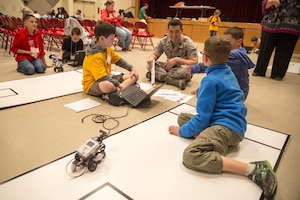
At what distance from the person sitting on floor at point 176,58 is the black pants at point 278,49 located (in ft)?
4.98

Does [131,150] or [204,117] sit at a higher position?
[204,117]

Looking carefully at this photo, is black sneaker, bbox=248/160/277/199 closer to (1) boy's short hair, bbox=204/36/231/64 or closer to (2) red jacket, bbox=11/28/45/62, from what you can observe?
(1) boy's short hair, bbox=204/36/231/64

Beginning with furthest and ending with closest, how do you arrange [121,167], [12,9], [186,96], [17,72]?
[12,9], [17,72], [186,96], [121,167]

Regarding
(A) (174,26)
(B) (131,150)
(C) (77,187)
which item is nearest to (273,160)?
(B) (131,150)

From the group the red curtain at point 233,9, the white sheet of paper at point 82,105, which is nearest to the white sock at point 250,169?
the white sheet of paper at point 82,105

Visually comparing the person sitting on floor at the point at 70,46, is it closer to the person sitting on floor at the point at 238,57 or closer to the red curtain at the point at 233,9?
the person sitting on floor at the point at 238,57

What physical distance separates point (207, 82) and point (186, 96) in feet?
4.14

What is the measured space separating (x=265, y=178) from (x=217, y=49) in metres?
0.80

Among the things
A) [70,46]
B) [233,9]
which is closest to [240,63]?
[70,46]

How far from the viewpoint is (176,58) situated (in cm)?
290

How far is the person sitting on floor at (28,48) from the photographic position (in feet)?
10.4

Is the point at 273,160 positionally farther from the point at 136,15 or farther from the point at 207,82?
the point at 136,15

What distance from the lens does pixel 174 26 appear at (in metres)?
2.79

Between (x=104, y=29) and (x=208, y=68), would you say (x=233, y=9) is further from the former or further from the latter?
(x=208, y=68)
